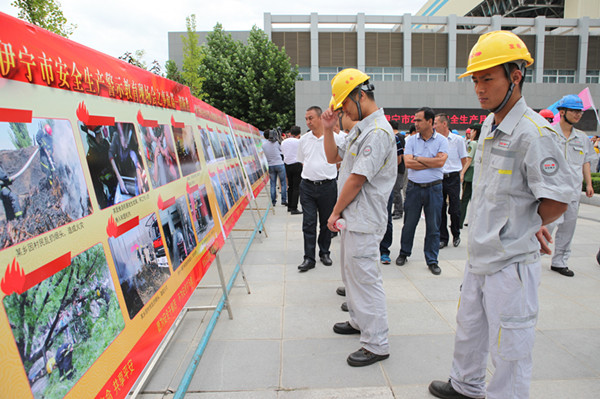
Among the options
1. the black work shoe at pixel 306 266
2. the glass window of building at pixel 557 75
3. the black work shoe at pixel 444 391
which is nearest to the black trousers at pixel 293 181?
the black work shoe at pixel 306 266

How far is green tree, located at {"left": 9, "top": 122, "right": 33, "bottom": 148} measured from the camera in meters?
1.12

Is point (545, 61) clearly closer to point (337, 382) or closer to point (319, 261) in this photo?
point (319, 261)

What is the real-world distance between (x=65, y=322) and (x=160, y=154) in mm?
1288

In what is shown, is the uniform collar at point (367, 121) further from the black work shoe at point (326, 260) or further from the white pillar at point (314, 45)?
the white pillar at point (314, 45)

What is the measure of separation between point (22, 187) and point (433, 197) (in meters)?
4.27

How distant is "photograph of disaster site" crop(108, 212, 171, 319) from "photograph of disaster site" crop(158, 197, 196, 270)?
0.33 feet

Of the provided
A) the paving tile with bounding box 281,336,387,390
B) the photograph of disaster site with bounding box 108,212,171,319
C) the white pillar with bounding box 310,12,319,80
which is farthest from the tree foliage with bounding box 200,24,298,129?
the photograph of disaster site with bounding box 108,212,171,319

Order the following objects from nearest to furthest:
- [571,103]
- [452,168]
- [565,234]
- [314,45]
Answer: [571,103], [565,234], [452,168], [314,45]

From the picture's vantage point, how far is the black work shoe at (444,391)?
2268 millimetres

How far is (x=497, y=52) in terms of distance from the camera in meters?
1.77

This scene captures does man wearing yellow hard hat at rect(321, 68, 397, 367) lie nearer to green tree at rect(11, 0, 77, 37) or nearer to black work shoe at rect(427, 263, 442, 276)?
black work shoe at rect(427, 263, 442, 276)

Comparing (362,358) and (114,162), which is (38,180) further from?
(362,358)

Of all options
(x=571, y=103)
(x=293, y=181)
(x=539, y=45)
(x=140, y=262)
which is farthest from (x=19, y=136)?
(x=539, y=45)

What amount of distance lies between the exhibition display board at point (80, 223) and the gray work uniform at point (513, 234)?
168cm
